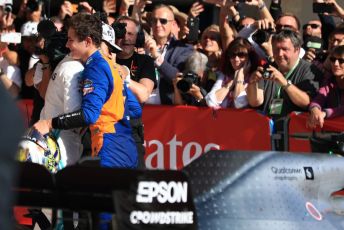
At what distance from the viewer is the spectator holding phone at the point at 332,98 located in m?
7.39

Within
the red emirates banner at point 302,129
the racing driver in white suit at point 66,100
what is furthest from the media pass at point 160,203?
the red emirates banner at point 302,129

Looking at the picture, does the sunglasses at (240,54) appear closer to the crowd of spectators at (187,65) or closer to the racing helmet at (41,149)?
the crowd of spectators at (187,65)

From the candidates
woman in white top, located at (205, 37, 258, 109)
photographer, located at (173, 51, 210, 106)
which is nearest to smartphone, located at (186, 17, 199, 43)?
photographer, located at (173, 51, 210, 106)

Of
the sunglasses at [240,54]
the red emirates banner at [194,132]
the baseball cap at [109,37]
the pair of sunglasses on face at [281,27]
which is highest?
the baseball cap at [109,37]

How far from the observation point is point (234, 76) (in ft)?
26.4

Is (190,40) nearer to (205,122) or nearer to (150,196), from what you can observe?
(205,122)

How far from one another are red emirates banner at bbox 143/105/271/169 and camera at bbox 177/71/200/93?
0.33 metres

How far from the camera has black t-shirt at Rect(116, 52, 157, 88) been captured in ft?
22.6

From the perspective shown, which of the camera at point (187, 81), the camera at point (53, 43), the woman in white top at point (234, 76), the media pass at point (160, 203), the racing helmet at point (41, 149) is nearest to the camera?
the media pass at point (160, 203)

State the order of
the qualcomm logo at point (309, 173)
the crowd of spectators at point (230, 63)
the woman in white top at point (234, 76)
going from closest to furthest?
the qualcomm logo at point (309, 173) < the crowd of spectators at point (230, 63) < the woman in white top at point (234, 76)

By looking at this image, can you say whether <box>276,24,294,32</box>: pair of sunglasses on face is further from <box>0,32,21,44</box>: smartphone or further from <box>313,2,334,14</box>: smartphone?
<box>0,32,21,44</box>: smartphone

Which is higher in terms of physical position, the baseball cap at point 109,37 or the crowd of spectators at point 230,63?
the baseball cap at point 109,37

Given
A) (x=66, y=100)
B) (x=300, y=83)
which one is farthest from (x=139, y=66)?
(x=300, y=83)

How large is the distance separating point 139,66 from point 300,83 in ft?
5.23
